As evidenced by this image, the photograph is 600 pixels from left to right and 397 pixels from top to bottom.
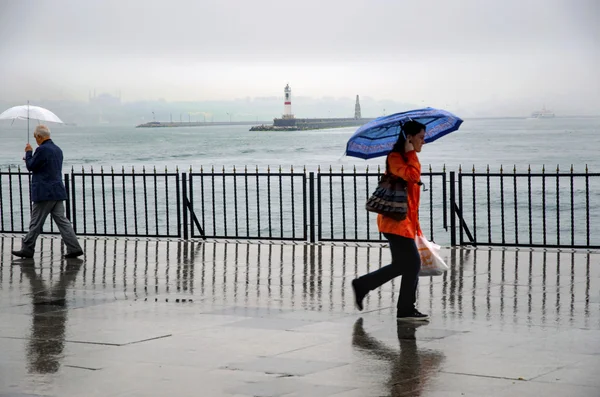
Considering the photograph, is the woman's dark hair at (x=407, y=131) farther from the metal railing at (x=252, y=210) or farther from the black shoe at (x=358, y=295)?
the metal railing at (x=252, y=210)

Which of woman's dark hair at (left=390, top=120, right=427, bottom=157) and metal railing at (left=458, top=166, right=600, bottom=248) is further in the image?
metal railing at (left=458, top=166, right=600, bottom=248)

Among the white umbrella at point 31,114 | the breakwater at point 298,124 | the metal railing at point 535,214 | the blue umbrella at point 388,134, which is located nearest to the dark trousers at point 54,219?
the white umbrella at point 31,114

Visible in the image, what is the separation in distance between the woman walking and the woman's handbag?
0.06 m

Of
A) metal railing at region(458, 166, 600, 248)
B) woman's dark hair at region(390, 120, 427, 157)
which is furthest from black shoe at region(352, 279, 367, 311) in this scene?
metal railing at region(458, 166, 600, 248)

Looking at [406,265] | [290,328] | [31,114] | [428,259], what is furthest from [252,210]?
[290,328]

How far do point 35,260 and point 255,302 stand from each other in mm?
4785

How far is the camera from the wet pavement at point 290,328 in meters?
6.54

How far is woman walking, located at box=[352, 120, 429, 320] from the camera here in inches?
340

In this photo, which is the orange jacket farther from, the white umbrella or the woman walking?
the white umbrella

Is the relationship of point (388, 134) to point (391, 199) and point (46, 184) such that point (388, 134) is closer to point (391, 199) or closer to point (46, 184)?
point (391, 199)

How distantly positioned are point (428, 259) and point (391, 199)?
2.82ft

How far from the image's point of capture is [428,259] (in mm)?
9102

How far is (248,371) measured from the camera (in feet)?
22.5

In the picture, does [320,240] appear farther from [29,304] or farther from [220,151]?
[220,151]
